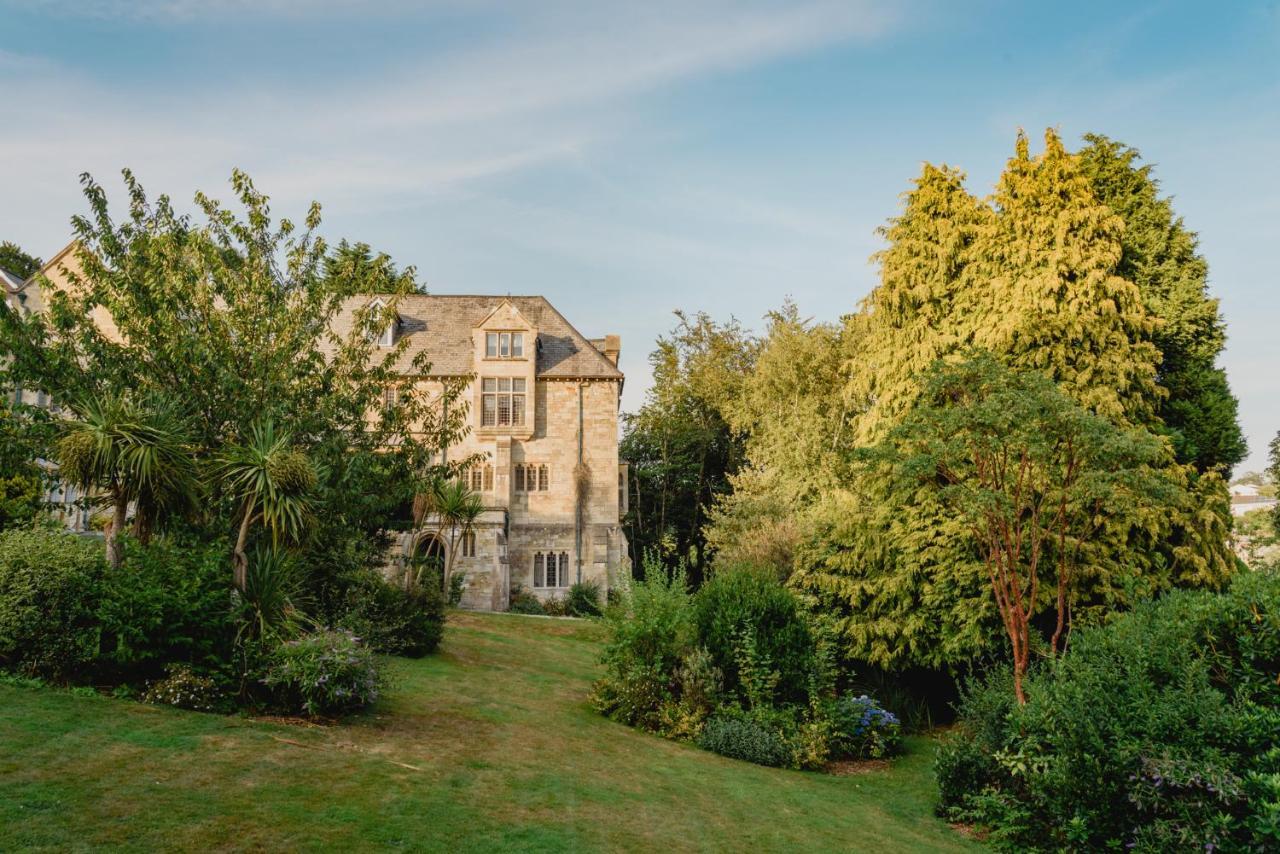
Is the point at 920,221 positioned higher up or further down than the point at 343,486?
higher up

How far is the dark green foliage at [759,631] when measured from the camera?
54.7 ft

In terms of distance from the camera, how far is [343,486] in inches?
610

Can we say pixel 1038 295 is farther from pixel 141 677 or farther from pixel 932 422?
pixel 141 677

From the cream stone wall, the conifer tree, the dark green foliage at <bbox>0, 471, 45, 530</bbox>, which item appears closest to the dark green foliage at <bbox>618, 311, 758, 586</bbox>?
the cream stone wall

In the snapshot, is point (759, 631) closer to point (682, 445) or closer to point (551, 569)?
point (551, 569)

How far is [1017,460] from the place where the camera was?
1692cm

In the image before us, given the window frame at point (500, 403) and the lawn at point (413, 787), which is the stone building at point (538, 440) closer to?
the window frame at point (500, 403)

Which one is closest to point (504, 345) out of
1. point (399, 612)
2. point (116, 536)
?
point (399, 612)

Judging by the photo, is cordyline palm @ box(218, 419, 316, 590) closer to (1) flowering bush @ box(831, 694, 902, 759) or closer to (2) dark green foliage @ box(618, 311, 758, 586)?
(1) flowering bush @ box(831, 694, 902, 759)

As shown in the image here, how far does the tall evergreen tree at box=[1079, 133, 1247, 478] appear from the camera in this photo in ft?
74.3

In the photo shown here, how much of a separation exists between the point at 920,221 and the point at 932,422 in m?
9.38

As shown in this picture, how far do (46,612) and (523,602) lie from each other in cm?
2581

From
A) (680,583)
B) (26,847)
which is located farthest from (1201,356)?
(26,847)

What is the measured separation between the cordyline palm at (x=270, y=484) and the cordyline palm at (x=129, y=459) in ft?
2.14
